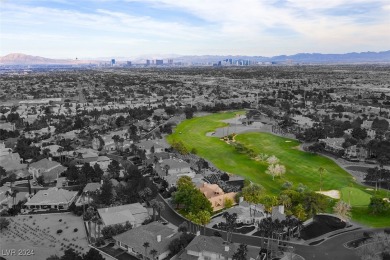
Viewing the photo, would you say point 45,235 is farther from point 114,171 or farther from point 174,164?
point 174,164

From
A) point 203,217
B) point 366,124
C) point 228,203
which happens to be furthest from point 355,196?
point 366,124

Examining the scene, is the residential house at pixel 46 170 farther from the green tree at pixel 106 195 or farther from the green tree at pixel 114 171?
the green tree at pixel 106 195

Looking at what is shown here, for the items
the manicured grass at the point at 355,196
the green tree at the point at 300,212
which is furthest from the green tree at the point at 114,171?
the manicured grass at the point at 355,196

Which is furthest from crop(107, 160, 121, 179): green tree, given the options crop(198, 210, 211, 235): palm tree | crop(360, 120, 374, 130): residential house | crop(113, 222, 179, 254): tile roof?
crop(360, 120, 374, 130): residential house

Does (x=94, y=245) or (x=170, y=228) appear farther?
(x=170, y=228)

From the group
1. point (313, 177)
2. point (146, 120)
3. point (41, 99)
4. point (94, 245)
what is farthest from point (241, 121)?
point (41, 99)

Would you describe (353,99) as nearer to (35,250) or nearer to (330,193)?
(330,193)

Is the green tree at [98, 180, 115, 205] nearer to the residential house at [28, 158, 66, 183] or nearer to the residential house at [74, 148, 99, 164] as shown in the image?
the residential house at [28, 158, 66, 183]
